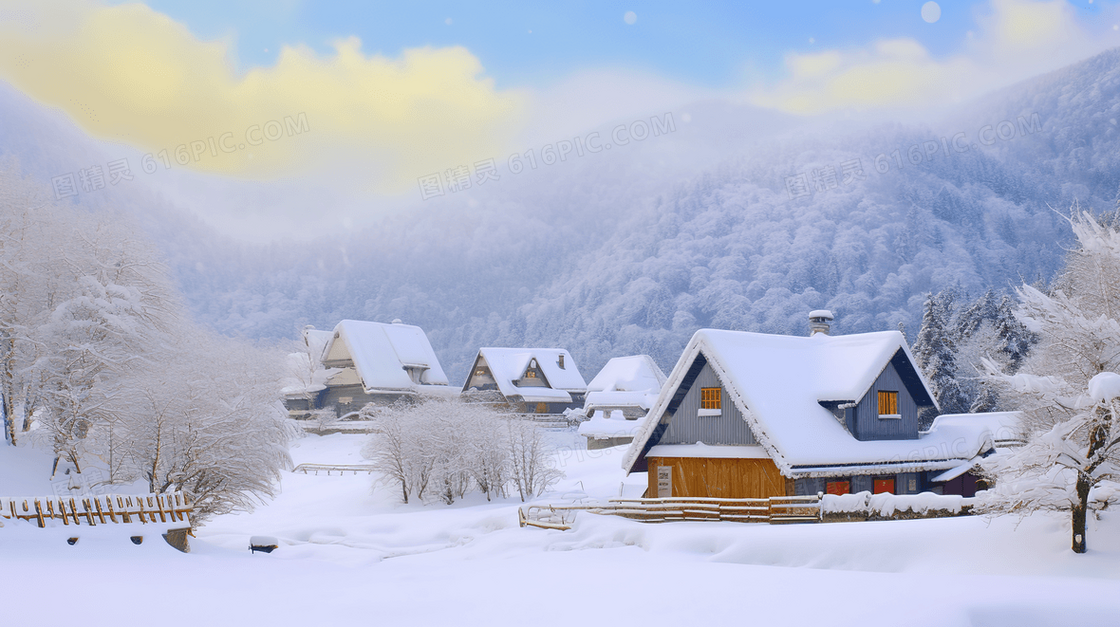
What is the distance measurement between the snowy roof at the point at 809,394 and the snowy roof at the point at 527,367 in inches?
1604

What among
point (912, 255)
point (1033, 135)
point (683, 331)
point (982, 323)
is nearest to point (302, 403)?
point (982, 323)

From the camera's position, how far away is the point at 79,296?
28.3 metres

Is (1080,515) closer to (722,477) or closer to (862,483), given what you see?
(862,483)

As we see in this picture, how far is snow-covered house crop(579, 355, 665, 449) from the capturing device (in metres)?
52.7

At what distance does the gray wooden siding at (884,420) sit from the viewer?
26.3 m

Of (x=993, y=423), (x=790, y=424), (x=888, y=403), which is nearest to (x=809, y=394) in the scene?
(x=790, y=424)

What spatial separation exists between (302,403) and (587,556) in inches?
2052

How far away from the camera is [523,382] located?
2734 inches

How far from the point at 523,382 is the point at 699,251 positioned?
98.2 metres

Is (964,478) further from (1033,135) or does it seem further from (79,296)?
(1033,135)

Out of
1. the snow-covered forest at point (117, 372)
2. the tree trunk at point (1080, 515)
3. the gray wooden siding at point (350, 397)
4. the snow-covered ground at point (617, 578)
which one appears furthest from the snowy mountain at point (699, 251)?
the tree trunk at point (1080, 515)

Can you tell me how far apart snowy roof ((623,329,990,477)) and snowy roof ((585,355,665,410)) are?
32.0 meters

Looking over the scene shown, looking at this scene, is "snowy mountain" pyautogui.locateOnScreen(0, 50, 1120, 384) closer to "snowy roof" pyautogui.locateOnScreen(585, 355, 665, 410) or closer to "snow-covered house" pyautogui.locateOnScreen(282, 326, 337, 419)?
"snowy roof" pyautogui.locateOnScreen(585, 355, 665, 410)

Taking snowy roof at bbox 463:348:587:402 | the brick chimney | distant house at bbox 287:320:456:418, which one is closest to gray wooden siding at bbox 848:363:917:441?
the brick chimney
